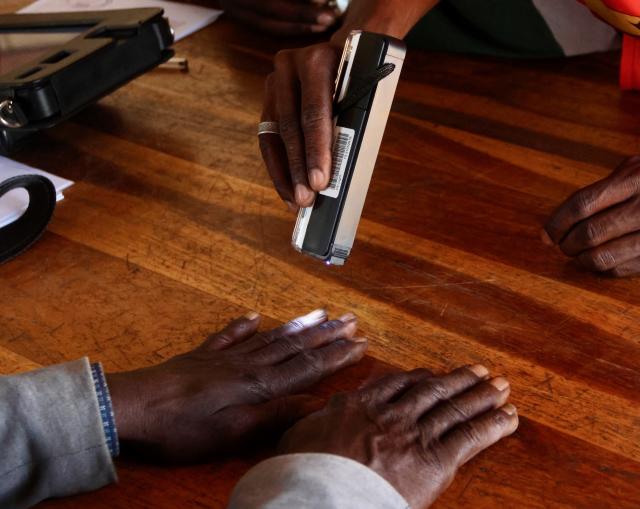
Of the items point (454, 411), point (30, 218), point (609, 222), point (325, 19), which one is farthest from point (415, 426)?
point (325, 19)

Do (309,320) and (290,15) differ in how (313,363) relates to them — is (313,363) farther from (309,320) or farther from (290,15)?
(290,15)

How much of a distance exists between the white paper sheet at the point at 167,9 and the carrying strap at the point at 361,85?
813 millimetres

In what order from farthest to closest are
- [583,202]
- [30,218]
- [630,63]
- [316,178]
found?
[630,63], [30,218], [583,202], [316,178]

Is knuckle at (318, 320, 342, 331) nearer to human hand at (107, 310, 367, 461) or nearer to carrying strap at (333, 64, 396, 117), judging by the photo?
human hand at (107, 310, 367, 461)

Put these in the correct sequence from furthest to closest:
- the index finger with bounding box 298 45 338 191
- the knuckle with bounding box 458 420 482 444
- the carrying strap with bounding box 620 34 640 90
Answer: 1. the carrying strap with bounding box 620 34 640 90
2. the index finger with bounding box 298 45 338 191
3. the knuckle with bounding box 458 420 482 444

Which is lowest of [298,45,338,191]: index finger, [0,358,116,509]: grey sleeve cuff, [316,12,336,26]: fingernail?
[0,358,116,509]: grey sleeve cuff

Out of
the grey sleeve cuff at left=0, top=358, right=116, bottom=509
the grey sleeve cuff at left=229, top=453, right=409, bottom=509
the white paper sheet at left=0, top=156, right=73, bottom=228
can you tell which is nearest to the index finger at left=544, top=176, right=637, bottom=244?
the grey sleeve cuff at left=229, top=453, right=409, bottom=509

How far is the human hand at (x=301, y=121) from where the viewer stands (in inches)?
37.3

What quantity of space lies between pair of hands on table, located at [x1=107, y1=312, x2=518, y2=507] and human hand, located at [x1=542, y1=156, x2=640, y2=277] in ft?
0.73

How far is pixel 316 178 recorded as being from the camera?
0.94 metres

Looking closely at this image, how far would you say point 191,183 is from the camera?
1.28 m

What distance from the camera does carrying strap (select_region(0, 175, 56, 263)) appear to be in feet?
3.79

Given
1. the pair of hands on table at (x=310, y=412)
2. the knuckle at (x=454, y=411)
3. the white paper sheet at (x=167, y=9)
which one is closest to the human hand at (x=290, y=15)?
the white paper sheet at (x=167, y=9)

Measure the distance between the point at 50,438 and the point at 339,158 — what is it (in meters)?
0.40
